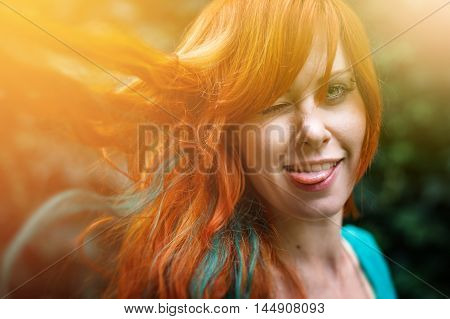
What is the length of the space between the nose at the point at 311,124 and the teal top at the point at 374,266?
0.31 meters

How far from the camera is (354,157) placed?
4.44 feet

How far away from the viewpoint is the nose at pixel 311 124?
1276 millimetres

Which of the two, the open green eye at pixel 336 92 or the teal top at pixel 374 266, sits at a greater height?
the open green eye at pixel 336 92

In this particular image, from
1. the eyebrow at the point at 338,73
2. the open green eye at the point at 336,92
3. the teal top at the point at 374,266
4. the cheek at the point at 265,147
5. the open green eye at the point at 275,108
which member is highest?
the eyebrow at the point at 338,73

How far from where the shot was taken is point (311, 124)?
4.19ft

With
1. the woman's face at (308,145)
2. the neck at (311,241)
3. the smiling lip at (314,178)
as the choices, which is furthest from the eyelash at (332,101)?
the neck at (311,241)

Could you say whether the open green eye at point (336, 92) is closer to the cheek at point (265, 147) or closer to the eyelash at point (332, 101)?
the eyelash at point (332, 101)

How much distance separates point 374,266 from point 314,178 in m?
0.33

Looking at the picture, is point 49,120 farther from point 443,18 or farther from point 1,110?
point 443,18

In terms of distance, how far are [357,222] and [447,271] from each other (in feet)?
0.95

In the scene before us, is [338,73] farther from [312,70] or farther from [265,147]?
[265,147]

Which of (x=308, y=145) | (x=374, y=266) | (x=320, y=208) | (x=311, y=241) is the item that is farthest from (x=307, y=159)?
(x=374, y=266)

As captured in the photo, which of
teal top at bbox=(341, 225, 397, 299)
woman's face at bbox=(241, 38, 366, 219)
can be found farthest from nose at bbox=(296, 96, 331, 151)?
teal top at bbox=(341, 225, 397, 299)

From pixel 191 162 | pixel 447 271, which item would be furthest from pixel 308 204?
pixel 447 271
